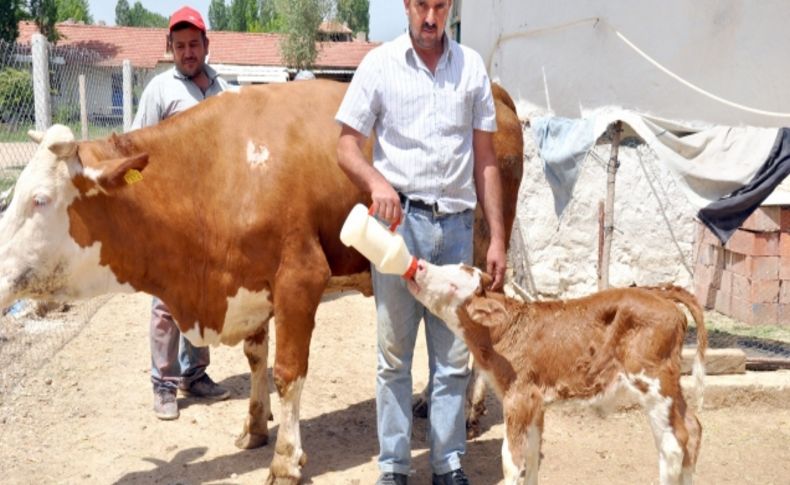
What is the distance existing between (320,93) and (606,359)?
7.46 feet

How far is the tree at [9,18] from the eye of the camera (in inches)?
1280

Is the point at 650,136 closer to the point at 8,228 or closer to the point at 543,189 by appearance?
the point at 543,189

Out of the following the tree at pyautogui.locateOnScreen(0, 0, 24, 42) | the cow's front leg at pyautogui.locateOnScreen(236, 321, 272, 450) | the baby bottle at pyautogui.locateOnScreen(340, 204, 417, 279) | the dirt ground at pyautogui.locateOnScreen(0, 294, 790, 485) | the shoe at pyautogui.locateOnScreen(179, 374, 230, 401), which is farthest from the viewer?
the tree at pyautogui.locateOnScreen(0, 0, 24, 42)

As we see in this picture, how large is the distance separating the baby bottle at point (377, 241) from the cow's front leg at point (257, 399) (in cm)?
165

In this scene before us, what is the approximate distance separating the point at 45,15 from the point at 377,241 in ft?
131

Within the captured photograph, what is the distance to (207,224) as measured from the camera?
14.7ft

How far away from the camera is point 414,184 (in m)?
3.82

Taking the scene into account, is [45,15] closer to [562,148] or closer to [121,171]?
[562,148]

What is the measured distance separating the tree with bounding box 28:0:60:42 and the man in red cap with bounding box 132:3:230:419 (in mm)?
35892

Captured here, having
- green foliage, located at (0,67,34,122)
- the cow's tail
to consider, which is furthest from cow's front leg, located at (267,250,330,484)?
green foliage, located at (0,67,34,122)

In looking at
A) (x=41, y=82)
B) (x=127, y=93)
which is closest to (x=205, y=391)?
(x=41, y=82)

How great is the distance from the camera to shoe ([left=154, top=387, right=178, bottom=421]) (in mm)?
5383

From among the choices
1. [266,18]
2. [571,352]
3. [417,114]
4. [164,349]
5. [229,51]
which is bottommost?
[164,349]

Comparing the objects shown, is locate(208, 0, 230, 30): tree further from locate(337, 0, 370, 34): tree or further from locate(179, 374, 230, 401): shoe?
locate(179, 374, 230, 401): shoe
